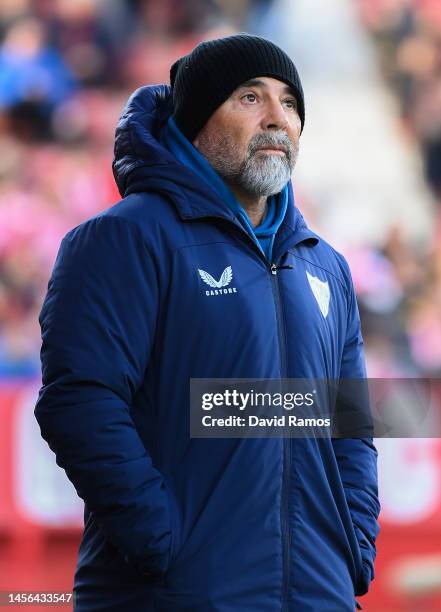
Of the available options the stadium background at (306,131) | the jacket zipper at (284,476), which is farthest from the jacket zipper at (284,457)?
the stadium background at (306,131)

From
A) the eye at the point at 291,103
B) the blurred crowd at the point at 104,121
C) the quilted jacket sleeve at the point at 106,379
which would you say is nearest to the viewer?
the quilted jacket sleeve at the point at 106,379

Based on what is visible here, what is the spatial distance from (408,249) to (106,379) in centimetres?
366

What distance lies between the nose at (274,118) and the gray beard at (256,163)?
0.01 m

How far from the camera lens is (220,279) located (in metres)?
1.58

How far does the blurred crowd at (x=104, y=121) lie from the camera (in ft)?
15.5

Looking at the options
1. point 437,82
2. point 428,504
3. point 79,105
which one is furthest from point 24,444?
point 437,82

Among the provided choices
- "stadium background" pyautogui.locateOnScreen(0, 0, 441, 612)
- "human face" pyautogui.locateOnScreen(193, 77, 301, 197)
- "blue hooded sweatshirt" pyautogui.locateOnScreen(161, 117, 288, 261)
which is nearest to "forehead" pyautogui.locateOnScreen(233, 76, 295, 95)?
"human face" pyautogui.locateOnScreen(193, 77, 301, 197)

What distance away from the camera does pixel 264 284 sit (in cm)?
161

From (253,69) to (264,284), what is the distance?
425mm

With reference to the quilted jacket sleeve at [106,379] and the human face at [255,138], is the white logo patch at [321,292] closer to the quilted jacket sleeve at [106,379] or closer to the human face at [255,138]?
the human face at [255,138]

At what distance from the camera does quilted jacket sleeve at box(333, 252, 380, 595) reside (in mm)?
1721

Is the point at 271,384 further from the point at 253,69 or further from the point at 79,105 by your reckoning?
the point at 79,105

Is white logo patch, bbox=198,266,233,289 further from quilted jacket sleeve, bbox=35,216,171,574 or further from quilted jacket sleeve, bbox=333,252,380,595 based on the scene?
quilted jacket sleeve, bbox=333,252,380,595

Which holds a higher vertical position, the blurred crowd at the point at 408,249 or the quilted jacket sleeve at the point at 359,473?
the blurred crowd at the point at 408,249
